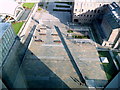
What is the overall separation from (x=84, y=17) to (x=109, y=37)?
15035 mm

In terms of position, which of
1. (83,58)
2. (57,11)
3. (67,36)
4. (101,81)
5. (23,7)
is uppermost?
(23,7)

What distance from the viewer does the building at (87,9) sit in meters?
43.4

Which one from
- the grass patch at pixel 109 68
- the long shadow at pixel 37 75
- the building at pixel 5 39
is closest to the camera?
the building at pixel 5 39

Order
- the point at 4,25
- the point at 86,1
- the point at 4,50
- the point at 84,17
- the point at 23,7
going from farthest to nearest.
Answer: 1. the point at 23,7
2. the point at 84,17
3. the point at 86,1
4. the point at 4,25
5. the point at 4,50

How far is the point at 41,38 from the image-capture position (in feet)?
130

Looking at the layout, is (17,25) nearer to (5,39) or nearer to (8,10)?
(8,10)

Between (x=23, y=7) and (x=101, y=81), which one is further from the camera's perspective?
(x=23, y=7)

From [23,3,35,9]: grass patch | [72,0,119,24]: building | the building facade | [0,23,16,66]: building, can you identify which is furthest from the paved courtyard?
[23,3,35,9]: grass patch

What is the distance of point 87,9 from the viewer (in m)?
44.4

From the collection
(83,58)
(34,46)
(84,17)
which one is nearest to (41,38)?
(34,46)

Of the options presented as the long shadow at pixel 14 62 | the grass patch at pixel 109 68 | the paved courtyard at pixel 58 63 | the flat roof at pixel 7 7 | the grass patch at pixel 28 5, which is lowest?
the grass patch at pixel 109 68

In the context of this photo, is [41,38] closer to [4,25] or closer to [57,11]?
[4,25]

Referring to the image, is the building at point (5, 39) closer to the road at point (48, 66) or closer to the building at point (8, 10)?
the road at point (48, 66)

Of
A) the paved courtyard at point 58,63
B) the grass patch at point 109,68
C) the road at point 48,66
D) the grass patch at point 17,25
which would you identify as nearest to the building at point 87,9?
the paved courtyard at point 58,63
